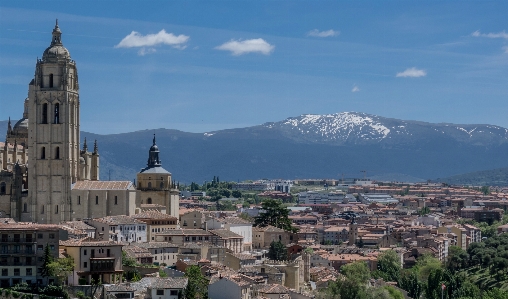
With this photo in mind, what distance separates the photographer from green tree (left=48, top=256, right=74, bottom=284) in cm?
5502

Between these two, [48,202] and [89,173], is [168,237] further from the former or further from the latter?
[89,173]

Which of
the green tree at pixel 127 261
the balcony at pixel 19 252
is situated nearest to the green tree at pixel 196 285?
the green tree at pixel 127 261

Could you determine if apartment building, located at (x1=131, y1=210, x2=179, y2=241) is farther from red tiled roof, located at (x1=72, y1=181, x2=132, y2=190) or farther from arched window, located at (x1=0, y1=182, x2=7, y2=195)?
arched window, located at (x1=0, y1=182, x2=7, y2=195)

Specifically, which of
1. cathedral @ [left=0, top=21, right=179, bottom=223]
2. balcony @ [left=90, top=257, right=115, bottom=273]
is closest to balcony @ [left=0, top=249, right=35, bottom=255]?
balcony @ [left=90, top=257, right=115, bottom=273]

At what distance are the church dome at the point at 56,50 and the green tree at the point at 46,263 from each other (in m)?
27.6

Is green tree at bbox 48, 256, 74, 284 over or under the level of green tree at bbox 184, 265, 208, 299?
over

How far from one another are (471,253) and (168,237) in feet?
122

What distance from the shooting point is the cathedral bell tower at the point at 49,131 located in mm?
79812

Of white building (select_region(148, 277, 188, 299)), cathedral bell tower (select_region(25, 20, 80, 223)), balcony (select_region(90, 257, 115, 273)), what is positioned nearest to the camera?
white building (select_region(148, 277, 188, 299))

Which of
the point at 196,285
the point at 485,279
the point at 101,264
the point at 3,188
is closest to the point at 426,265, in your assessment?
the point at 485,279

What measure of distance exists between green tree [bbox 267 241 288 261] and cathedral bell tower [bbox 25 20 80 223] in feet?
50.4

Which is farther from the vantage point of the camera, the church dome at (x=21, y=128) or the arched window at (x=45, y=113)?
the church dome at (x=21, y=128)

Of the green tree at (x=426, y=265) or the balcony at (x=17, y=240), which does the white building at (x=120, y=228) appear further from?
the green tree at (x=426, y=265)

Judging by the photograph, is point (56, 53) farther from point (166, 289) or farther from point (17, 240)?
point (166, 289)
